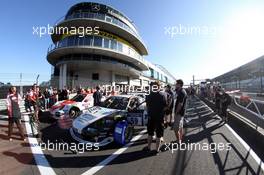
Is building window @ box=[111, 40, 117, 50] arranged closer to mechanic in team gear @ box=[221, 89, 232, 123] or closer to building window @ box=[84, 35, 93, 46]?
building window @ box=[84, 35, 93, 46]

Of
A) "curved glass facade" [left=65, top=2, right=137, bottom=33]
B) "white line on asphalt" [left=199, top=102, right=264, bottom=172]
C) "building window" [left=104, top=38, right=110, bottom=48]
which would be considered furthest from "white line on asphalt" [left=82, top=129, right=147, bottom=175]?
"curved glass facade" [left=65, top=2, right=137, bottom=33]

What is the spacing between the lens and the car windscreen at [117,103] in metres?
7.65

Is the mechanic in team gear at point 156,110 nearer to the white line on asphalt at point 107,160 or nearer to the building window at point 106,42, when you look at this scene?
the white line on asphalt at point 107,160

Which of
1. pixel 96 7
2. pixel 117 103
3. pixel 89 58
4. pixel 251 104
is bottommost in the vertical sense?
pixel 251 104

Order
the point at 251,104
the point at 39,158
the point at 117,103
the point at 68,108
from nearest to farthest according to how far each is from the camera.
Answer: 1. the point at 39,158
2. the point at 117,103
3. the point at 68,108
4. the point at 251,104

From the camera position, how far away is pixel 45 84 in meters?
21.3

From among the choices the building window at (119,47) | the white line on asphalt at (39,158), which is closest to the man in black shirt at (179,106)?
the white line on asphalt at (39,158)

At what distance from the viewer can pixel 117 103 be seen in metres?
7.90

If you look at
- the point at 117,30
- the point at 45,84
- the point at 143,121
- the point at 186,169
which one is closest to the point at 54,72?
the point at 117,30

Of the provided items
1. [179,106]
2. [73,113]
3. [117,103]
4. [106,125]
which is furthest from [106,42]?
[179,106]

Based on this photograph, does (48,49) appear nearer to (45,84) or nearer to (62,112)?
(45,84)

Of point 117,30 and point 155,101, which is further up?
point 117,30

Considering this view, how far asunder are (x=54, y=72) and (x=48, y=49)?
29.2 feet

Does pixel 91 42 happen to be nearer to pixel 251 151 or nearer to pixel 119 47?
pixel 119 47
